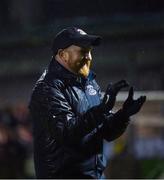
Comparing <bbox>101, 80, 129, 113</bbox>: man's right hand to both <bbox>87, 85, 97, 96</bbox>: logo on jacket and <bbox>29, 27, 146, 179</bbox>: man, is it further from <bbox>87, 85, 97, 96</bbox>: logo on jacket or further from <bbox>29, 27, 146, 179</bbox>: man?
<bbox>87, 85, 97, 96</bbox>: logo on jacket

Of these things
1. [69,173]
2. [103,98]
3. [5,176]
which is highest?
[103,98]

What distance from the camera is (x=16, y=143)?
25.0ft

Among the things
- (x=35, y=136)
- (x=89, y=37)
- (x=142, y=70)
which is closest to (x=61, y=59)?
(x=89, y=37)

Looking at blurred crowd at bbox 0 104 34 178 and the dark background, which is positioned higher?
the dark background

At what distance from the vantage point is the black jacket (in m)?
2.75

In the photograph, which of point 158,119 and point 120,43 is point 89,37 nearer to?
point 120,43

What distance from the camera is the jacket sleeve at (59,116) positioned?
273cm

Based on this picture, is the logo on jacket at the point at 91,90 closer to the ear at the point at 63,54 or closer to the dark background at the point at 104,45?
the ear at the point at 63,54

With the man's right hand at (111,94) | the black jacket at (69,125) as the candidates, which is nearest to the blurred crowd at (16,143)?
the black jacket at (69,125)

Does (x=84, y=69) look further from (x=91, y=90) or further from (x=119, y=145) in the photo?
(x=119, y=145)

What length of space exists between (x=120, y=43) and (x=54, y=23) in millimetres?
1818

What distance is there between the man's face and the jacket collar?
18mm

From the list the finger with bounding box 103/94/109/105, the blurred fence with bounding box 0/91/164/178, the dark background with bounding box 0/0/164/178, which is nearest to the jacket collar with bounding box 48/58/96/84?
the finger with bounding box 103/94/109/105

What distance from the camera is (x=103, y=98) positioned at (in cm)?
274
